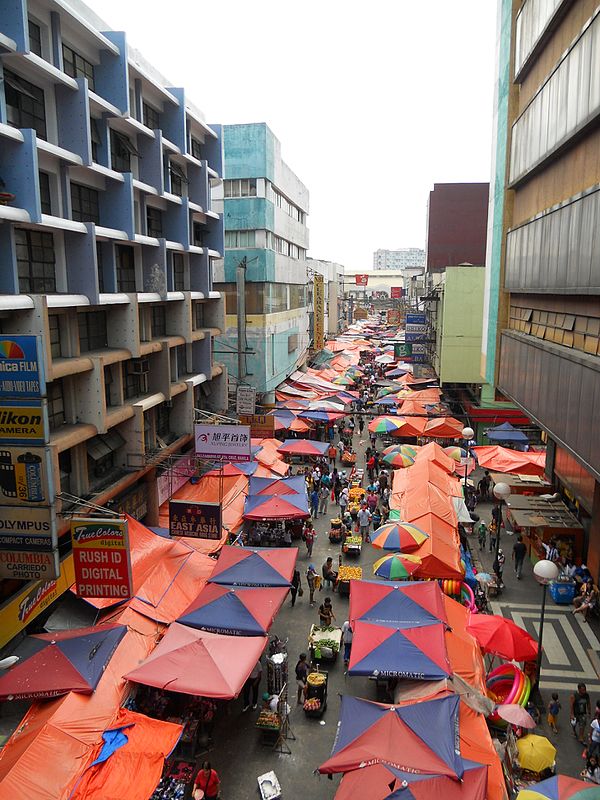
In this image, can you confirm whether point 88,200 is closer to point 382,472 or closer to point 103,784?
point 103,784

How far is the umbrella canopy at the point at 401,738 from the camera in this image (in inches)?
367

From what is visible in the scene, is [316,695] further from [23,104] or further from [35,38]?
[35,38]

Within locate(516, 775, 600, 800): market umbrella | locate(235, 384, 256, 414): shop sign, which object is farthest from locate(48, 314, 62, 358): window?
locate(516, 775, 600, 800): market umbrella

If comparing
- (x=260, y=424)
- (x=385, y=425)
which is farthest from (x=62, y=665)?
(x=385, y=425)

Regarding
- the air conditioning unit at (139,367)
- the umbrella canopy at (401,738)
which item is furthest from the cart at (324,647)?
the air conditioning unit at (139,367)

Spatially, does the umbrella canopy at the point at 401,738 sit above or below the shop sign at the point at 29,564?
below

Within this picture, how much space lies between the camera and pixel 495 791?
30.6ft

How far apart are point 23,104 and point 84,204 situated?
3465 millimetres

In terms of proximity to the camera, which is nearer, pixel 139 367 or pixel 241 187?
pixel 139 367

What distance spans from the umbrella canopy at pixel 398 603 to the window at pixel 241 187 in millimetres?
25479

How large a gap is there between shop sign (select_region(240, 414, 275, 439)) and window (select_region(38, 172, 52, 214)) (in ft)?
46.7

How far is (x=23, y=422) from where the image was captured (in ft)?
42.3

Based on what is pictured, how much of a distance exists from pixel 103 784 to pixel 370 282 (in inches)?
7216

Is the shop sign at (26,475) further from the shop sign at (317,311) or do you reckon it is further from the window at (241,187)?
the shop sign at (317,311)
